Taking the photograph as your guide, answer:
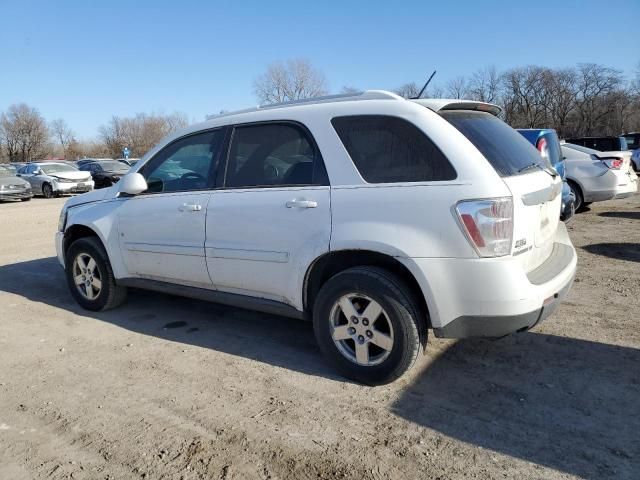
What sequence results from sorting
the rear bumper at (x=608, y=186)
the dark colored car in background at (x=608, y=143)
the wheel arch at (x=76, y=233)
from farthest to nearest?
the dark colored car in background at (x=608, y=143), the rear bumper at (x=608, y=186), the wheel arch at (x=76, y=233)

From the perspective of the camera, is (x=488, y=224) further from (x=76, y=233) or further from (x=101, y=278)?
(x=76, y=233)

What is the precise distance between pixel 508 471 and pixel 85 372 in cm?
294

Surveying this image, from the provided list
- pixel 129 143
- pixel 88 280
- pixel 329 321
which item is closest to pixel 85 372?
pixel 88 280

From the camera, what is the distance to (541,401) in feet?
10.3

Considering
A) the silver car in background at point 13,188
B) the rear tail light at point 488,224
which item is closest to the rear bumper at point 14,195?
the silver car in background at point 13,188

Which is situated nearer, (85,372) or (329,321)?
(329,321)

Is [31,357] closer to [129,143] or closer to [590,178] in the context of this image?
[590,178]

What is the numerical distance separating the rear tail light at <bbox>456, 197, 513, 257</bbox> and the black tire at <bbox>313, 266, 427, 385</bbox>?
546 mm

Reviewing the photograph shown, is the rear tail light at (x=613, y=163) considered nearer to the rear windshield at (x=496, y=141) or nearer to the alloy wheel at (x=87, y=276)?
the rear windshield at (x=496, y=141)

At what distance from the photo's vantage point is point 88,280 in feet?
16.9

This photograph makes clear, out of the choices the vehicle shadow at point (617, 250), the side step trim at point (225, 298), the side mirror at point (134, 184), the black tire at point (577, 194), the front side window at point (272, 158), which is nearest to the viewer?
the front side window at point (272, 158)

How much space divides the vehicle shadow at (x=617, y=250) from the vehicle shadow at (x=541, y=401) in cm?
339

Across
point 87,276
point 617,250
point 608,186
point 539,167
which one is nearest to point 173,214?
point 87,276

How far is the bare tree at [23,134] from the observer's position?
78312mm
